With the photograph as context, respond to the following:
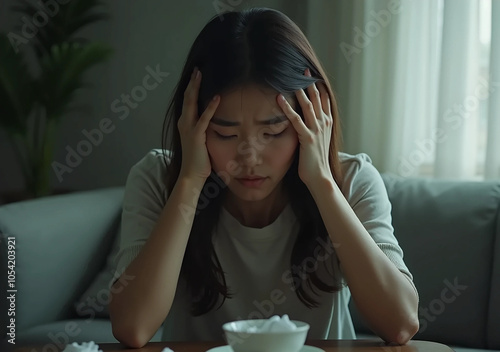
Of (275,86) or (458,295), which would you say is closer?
(275,86)

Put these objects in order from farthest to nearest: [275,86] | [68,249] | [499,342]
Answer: [68,249]
[499,342]
[275,86]

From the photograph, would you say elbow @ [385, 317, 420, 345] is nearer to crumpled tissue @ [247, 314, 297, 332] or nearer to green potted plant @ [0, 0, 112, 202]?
crumpled tissue @ [247, 314, 297, 332]

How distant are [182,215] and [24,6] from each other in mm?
2469

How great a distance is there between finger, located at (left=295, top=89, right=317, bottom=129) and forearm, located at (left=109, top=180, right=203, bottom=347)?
246 mm

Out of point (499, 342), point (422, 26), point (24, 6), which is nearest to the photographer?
point (499, 342)

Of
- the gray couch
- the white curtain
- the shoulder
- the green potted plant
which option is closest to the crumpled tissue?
the shoulder

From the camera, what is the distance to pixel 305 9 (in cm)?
308

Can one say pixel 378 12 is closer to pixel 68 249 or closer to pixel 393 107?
pixel 393 107

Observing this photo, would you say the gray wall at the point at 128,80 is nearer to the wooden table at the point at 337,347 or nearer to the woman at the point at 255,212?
the woman at the point at 255,212

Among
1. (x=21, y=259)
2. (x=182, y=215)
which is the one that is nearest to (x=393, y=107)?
(x=21, y=259)

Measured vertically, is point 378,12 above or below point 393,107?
above

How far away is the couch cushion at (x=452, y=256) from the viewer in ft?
6.70

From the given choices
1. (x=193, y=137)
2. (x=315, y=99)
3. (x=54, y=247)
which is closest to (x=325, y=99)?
(x=315, y=99)

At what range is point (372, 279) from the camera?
124 cm
